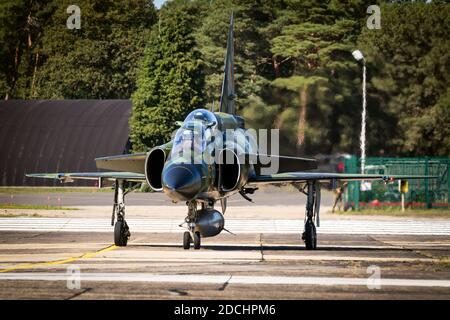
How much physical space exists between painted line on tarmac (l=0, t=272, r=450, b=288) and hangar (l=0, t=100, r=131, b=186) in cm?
5044

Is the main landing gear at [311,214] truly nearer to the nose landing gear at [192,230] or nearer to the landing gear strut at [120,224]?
the nose landing gear at [192,230]

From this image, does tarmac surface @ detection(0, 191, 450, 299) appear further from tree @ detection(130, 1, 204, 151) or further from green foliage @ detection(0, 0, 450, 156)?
tree @ detection(130, 1, 204, 151)

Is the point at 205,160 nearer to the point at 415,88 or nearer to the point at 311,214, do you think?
the point at 311,214

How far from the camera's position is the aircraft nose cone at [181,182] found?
64.2 ft

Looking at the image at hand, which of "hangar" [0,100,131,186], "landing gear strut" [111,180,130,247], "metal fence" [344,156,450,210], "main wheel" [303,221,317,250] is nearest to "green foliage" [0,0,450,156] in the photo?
"hangar" [0,100,131,186]

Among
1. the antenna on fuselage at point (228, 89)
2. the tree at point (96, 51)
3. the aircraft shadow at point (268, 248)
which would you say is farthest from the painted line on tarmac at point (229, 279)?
the tree at point (96, 51)

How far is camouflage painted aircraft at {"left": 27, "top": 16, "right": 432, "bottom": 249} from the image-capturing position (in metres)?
20.1

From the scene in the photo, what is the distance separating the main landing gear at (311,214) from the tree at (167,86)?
39.1 m

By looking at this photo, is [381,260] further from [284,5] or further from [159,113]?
[284,5]

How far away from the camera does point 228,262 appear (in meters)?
17.9

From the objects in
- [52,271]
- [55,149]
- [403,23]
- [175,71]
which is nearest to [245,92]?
[175,71]

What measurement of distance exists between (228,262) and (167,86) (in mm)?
46726

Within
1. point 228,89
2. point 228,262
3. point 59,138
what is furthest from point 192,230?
point 59,138
